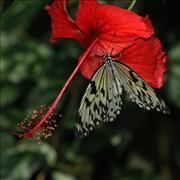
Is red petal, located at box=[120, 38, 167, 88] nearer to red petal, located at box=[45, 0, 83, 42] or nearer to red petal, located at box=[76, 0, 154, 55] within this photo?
red petal, located at box=[76, 0, 154, 55]

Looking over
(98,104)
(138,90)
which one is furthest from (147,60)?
(98,104)

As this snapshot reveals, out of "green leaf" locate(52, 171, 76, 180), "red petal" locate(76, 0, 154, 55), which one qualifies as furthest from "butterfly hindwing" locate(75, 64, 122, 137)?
"green leaf" locate(52, 171, 76, 180)

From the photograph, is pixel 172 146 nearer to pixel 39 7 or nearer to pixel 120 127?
pixel 120 127

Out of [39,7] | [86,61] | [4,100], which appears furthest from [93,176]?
[86,61]

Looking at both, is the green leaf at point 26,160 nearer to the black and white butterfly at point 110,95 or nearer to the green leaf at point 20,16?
the green leaf at point 20,16

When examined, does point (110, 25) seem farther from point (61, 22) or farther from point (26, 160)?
point (26, 160)

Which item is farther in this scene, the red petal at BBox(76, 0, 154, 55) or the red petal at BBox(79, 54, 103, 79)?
the red petal at BBox(79, 54, 103, 79)
